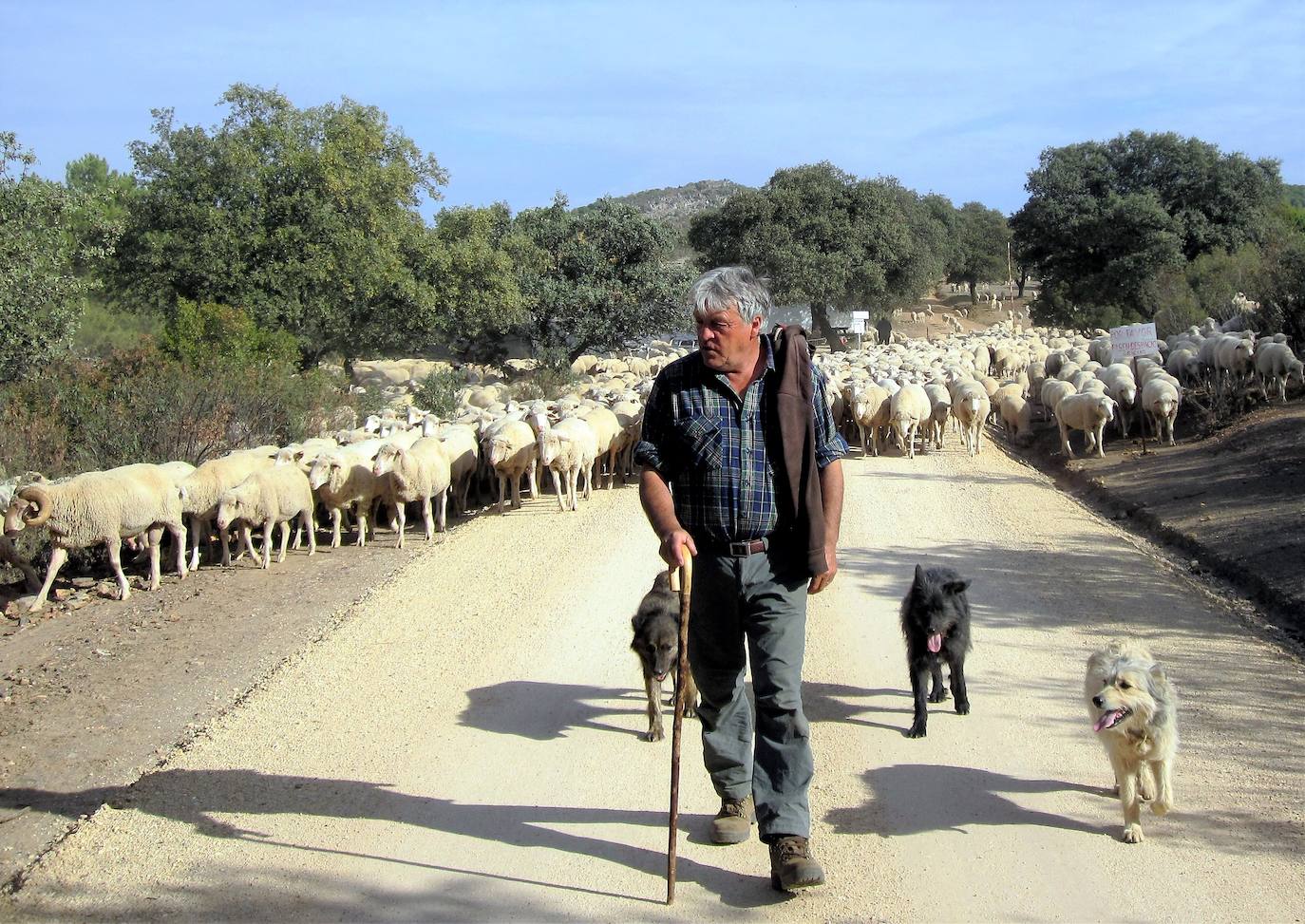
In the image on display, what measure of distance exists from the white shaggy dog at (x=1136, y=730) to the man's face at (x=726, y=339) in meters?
2.19

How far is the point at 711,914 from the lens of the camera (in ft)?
14.5

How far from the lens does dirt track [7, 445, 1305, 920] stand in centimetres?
464

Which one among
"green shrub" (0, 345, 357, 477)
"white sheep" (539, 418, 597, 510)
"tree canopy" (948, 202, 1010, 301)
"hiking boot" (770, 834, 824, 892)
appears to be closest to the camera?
"hiking boot" (770, 834, 824, 892)

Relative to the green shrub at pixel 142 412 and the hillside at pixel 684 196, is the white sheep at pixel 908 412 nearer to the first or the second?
the green shrub at pixel 142 412

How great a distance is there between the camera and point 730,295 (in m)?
4.72

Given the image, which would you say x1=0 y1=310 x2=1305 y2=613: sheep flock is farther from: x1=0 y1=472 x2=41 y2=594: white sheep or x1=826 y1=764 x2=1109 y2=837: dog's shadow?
x1=826 y1=764 x2=1109 y2=837: dog's shadow

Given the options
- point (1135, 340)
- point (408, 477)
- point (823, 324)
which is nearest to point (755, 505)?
point (408, 477)

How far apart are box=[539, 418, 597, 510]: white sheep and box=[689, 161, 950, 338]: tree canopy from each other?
34.6 meters

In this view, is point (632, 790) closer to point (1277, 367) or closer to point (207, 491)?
point (207, 491)

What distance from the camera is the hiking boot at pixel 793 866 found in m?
4.44

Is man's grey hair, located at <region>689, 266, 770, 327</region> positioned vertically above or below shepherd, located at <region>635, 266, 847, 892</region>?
above

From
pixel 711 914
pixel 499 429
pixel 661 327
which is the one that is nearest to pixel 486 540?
pixel 499 429

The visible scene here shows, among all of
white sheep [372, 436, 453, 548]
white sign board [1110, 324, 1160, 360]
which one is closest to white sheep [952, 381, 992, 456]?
white sign board [1110, 324, 1160, 360]

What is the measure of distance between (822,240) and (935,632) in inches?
1842
